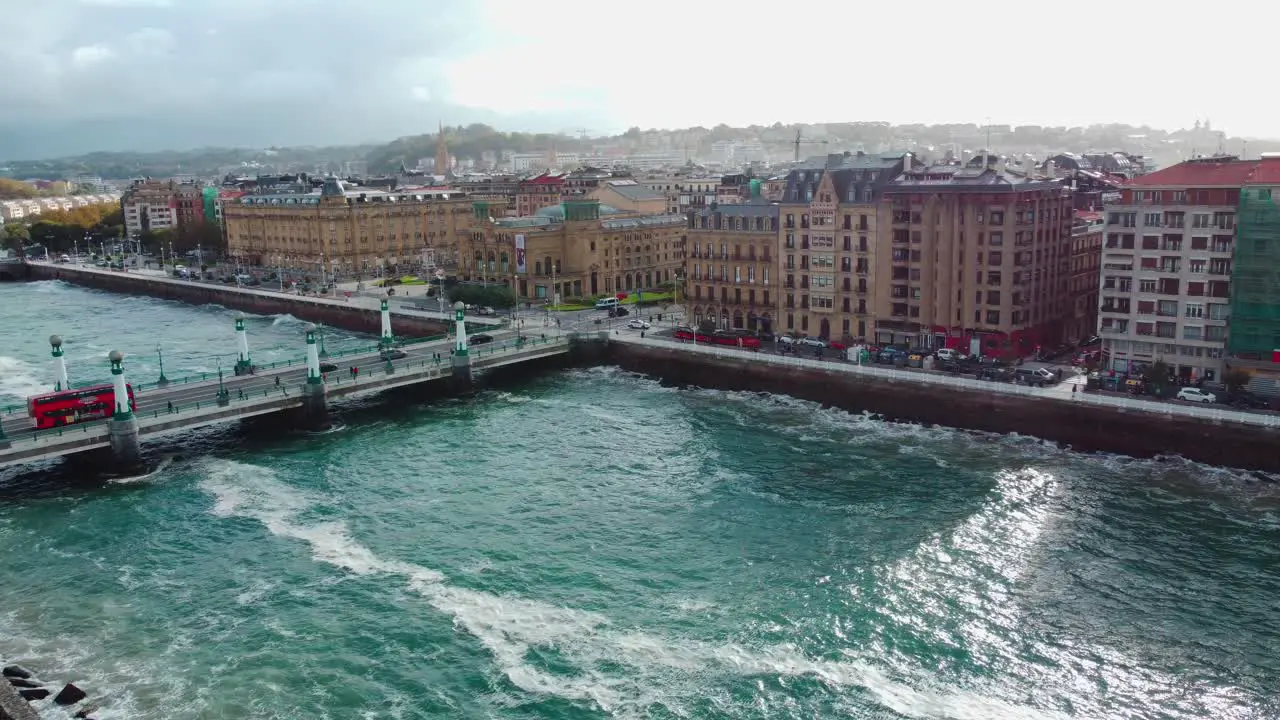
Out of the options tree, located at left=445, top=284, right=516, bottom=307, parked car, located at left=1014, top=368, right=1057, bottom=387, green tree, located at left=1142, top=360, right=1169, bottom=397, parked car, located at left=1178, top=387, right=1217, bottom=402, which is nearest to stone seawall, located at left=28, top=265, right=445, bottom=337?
tree, located at left=445, top=284, right=516, bottom=307

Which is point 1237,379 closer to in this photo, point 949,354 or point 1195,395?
point 1195,395

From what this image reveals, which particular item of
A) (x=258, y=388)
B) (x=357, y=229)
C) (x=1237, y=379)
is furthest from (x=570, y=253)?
(x=1237, y=379)

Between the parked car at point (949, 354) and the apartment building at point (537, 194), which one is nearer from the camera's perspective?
the parked car at point (949, 354)

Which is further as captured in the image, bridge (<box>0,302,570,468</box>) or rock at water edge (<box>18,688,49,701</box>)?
bridge (<box>0,302,570,468</box>)

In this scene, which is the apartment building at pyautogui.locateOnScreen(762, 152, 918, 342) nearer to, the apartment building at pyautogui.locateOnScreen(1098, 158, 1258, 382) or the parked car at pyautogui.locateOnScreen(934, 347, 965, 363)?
the parked car at pyautogui.locateOnScreen(934, 347, 965, 363)

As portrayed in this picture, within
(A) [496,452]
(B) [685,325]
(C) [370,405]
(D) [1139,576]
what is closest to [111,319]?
(C) [370,405]

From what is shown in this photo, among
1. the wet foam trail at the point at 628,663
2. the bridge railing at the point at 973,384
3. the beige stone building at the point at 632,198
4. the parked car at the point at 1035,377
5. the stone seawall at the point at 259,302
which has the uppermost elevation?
the beige stone building at the point at 632,198

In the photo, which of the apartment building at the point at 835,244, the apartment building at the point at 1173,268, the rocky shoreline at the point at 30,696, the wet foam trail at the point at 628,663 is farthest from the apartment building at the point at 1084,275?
the rocky shoreline at the point at 30,696

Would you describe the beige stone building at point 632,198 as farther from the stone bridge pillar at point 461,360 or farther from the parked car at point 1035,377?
the parked car at point 1035,377
